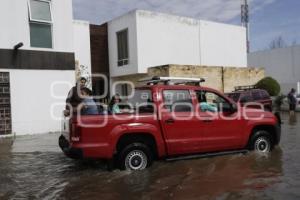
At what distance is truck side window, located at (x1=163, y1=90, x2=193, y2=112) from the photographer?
30.2 ft

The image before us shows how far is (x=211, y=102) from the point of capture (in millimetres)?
10133

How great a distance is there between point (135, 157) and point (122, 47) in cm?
1953

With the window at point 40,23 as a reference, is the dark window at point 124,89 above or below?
below

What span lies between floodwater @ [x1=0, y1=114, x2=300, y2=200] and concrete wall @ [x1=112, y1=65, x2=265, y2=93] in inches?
542

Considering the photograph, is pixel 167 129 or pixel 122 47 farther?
pixel 122 47

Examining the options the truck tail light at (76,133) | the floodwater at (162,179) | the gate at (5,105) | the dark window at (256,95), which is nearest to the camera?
the floodwater at (162,179)

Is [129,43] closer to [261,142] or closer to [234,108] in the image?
[261,142]

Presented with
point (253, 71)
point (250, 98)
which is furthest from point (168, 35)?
point (250, 98)

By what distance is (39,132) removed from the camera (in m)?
15.9

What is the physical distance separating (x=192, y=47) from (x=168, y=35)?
2309 mm

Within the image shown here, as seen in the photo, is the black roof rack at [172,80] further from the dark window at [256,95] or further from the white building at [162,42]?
the white building at [162,42]

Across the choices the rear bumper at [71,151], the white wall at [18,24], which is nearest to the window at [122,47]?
the white wall at [18,24]

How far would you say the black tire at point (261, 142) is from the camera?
33.6 ft

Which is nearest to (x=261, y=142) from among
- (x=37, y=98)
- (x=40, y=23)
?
(x=37, y=98)
